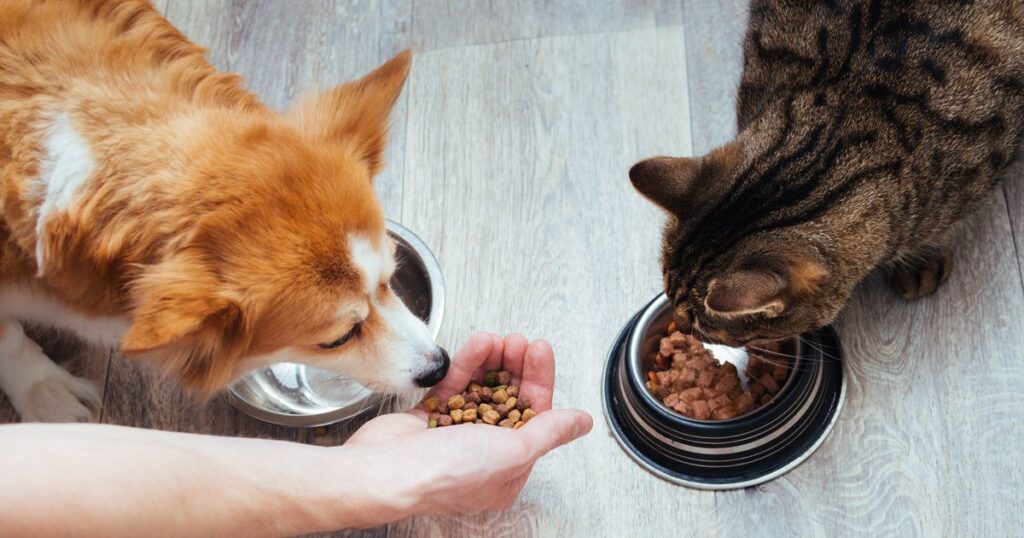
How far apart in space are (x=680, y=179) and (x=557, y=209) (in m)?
0.65

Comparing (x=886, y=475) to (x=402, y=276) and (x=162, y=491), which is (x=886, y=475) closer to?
(x=402, y=276)

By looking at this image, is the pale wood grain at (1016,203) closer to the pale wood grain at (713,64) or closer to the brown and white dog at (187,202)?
the pale wood grain at (713,64)

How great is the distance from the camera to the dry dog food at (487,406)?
1798 mm

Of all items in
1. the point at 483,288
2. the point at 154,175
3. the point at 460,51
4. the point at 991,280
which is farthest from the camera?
the point at 460,51

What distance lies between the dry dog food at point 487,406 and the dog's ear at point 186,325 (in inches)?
19.2

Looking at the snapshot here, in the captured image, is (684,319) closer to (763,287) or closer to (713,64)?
(763,287)

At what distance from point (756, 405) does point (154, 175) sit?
51.0 inches

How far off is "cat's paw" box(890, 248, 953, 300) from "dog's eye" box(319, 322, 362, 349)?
4.01ft

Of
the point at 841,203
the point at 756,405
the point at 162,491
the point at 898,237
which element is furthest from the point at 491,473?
the point at 898,237

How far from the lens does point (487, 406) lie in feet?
5.99

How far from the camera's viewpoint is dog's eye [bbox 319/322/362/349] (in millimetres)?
1552

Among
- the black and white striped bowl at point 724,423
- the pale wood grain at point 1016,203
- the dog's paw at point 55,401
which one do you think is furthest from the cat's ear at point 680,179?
the dog's paw at point 55,401

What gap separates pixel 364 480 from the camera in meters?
1.48

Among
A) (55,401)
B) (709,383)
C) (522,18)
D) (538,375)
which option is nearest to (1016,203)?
(709,383)
